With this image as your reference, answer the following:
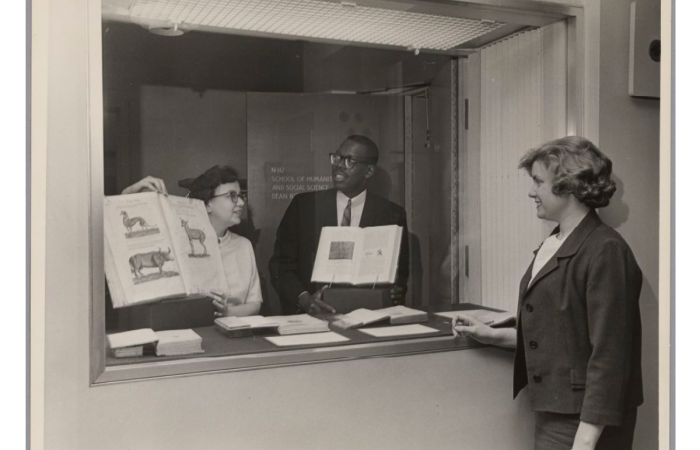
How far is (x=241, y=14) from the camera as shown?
2158 mm

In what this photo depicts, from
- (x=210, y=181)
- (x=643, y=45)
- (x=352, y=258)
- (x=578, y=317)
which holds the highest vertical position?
(x=643, y=45)

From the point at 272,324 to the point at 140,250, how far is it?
486 mm

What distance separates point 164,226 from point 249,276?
382 millimetres

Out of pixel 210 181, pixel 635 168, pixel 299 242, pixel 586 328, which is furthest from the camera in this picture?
pixel 635 168

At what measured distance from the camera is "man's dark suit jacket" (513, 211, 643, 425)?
178 cm

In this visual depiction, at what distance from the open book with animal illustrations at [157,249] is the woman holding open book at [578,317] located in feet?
3.40

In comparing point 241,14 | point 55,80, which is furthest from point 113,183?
point 241,14

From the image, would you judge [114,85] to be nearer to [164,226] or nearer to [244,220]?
[164,226]

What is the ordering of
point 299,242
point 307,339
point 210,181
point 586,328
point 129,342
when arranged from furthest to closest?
point 299,242, point 210,181, point 307,339, point 586,328, point 129,342

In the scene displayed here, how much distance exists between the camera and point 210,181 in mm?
2127

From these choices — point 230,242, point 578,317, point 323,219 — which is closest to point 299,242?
point 323,219

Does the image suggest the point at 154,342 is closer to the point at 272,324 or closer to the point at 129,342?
the point at 129,342

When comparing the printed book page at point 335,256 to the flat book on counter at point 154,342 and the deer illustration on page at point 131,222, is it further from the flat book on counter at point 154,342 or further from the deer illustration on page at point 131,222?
the deer illustration on page at point 131,222

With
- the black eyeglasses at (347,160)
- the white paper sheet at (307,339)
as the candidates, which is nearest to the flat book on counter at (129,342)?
the white paper sheet at (307,339)
